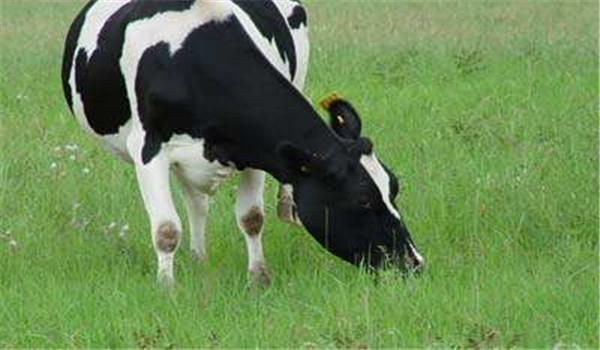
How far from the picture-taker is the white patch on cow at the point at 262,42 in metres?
7.57

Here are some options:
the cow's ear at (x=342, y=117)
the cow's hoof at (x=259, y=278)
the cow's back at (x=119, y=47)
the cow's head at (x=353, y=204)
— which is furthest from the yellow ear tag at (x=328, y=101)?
the cow's hoof at (x=259, y=278)

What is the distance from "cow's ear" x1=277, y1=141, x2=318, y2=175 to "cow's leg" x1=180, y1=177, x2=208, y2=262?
1141mm

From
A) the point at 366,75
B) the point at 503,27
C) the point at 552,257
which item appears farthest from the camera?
the point at 503,27

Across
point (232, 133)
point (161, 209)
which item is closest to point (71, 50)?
point (161, 209)

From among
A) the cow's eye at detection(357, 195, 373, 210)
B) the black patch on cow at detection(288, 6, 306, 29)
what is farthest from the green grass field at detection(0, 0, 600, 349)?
the black patch on cow at detection(288, 6, 306, 29)

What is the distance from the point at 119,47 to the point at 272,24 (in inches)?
47.0

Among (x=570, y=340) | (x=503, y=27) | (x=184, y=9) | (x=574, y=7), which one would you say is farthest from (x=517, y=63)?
(x=570, y=340)

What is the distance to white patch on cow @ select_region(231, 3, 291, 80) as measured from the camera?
298 inches

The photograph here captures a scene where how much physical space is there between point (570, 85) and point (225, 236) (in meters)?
4.85

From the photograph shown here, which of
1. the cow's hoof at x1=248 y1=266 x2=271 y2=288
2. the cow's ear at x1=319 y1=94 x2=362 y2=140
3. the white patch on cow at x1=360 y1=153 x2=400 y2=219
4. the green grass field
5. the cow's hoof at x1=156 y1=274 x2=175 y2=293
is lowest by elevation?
the cow's hoof at x1=248 y1=266 x2=271 y2=288

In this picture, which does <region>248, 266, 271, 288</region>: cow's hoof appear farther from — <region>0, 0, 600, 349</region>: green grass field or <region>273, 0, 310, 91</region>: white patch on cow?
<region>273, 0, 310, 91</region>: white patch on cow

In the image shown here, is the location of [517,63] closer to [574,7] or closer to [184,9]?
[574,7]

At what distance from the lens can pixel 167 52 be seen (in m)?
7.12

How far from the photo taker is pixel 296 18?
914 cm
